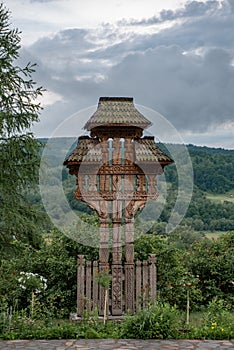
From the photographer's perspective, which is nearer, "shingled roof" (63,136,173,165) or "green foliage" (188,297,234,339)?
"green foliage" (188,297,234,339)

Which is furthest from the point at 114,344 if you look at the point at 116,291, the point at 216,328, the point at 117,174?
the point at 117,174

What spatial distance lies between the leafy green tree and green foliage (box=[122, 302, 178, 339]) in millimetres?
3594

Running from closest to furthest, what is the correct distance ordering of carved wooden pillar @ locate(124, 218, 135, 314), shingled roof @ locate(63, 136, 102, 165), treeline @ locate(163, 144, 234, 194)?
shingled roof @ locate(63, 136, 102, 165) → carved wooden pillar @ locate(124, 218, 135, 314) → treeline @ locate(163, 144, 234, 194)

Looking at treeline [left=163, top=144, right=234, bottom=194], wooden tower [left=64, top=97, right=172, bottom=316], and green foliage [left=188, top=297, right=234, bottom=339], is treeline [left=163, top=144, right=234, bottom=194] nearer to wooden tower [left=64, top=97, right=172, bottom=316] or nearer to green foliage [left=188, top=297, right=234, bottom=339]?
wooden tower [left=64, top=97, right=172, bottom=316]

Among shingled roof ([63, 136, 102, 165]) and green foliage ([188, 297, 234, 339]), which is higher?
shingled roof ([63, 136, 102, 165])

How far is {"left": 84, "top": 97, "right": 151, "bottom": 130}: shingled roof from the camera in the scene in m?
8.84

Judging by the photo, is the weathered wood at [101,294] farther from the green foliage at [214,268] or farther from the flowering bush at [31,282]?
the green foliage at [214,268]

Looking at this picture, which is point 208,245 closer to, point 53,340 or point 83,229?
point 83,229

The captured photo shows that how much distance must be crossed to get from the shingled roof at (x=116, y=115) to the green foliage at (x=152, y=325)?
316 centimetres

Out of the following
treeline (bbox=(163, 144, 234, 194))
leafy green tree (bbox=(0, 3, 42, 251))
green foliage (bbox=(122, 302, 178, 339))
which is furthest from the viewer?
treeline (bbox=(163, 144, 234, 194))

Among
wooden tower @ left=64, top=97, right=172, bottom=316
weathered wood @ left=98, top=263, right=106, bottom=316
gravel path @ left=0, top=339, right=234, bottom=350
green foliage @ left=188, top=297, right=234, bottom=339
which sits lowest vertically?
gravel path @ left=0, top=339, right=234, bottom=350

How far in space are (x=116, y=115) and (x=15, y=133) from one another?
7.02 feet

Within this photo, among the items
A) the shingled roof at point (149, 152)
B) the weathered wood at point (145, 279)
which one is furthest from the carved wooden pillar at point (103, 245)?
the shingled roof at point (149, 152)

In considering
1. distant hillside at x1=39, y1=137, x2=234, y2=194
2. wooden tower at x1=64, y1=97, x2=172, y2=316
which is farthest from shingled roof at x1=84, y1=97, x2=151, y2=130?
distant hillside at x1=39, y1=137, x2=234, y2=194
